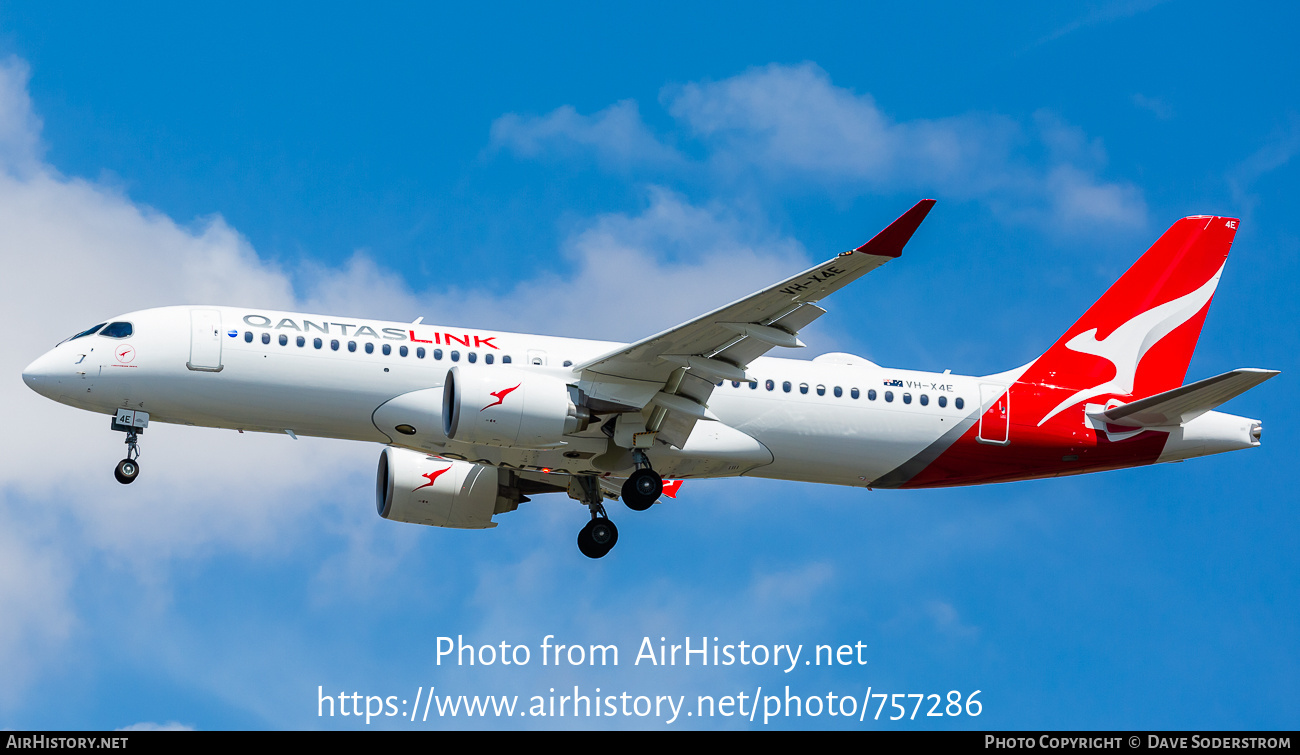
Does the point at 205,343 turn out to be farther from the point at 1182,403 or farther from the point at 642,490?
the point at 1182,403

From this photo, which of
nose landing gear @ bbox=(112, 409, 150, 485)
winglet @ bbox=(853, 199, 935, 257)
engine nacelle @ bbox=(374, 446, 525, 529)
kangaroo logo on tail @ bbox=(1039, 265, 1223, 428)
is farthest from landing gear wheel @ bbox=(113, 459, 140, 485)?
kangaroo logo on tail @ bbox=(1039, 265, 1223, 428)

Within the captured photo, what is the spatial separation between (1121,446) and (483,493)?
14.8m

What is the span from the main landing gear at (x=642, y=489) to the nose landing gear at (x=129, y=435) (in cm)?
988

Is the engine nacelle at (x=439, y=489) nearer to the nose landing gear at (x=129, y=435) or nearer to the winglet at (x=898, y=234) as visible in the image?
the nose landing gear at (x=129, y=435)

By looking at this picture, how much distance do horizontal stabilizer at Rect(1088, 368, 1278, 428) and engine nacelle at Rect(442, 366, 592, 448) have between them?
40.7 feet

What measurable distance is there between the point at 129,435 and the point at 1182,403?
22333 mm

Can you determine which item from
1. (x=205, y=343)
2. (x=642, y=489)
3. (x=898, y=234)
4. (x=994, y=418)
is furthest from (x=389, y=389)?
(x=994, y=418)

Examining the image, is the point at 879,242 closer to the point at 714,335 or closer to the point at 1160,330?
the point at 714,335

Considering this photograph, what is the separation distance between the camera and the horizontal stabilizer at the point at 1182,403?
29297 mm

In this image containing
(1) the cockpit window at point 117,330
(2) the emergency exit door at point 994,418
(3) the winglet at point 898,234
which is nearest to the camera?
(3) the winglet at point 898,234

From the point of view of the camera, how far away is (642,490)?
29500mm

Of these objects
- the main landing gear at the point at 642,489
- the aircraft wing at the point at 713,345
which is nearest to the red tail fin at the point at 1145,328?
the aircraft wing at the point at 713,345

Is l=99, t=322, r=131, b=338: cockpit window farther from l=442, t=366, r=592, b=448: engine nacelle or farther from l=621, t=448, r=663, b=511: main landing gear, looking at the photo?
l=621, t=448, r=663, b=511: main landing gear
